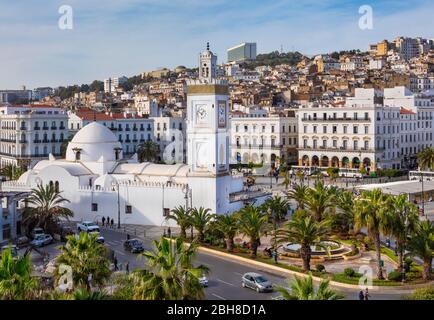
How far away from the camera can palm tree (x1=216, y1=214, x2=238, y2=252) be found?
36.7 meters

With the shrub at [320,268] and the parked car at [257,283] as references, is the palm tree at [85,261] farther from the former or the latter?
the shrub at [320,268]

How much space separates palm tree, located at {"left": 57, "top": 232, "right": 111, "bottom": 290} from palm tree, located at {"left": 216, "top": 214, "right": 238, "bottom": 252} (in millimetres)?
14968

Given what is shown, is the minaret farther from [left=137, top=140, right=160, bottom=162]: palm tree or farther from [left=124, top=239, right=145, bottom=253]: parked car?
[left=137, top=140, right=160, bottom=162]: palm tree

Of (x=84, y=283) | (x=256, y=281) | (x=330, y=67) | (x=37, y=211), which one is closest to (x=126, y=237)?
(x=37, y=211)

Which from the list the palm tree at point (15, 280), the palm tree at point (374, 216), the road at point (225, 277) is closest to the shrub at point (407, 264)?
the palm tree at point (374, 216)

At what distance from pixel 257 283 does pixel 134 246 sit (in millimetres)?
11064

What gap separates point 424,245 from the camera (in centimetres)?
2911

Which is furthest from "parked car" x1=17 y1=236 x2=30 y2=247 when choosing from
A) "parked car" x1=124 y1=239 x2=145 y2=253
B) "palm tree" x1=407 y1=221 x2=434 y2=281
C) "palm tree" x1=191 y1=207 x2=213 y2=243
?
"palm tree" x1=407 y1=221 x2=434 y2=281

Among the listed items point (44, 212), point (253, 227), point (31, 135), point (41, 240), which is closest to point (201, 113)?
point (44, 212)

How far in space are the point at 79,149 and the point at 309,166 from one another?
113 feet

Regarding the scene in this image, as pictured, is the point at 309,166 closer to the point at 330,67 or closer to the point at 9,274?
the point at 9,274

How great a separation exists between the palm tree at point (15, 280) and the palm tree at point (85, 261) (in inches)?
101

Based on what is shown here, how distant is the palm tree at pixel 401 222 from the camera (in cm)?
3011
